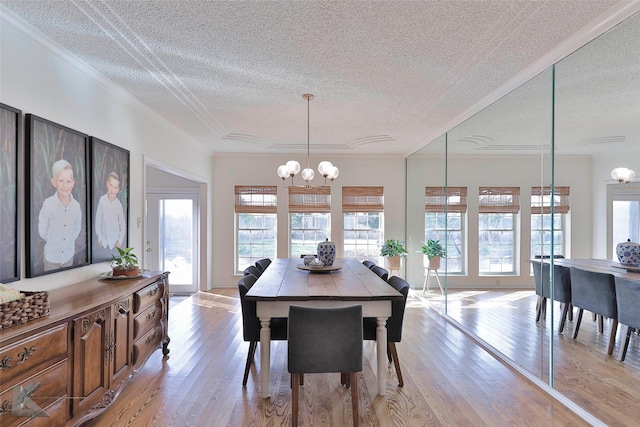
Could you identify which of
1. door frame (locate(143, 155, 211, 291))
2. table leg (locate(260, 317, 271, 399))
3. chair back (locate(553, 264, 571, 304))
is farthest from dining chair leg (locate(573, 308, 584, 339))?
door frame (locate(143, 155, 211, 291))

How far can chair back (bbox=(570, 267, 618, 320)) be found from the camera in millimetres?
2332

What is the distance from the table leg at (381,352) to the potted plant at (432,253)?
277 cm

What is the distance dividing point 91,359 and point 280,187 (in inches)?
192

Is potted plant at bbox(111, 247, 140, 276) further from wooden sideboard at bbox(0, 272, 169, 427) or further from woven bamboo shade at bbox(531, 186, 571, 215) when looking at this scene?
woven bamboo shade at bbox(531, 186, 571, 215)

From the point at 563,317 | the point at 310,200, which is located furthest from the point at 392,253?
the point at 563,317

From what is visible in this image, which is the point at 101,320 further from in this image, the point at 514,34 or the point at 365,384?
the point at 514,34

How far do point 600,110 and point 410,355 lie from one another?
2646 millimetres

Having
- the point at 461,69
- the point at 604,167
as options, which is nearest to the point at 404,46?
the point at 461,69

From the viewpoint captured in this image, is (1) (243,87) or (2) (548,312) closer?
(2) (548,312)

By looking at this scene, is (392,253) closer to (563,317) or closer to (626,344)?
(563,317)

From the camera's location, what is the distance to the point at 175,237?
6.48 meters

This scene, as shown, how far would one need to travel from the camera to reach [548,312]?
9.29 feet

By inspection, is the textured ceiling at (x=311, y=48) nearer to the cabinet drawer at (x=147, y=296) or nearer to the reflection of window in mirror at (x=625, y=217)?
the reflection of window in mirror at (x=625, y=217)

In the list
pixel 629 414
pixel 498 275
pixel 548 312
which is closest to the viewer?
pixel 629 414
